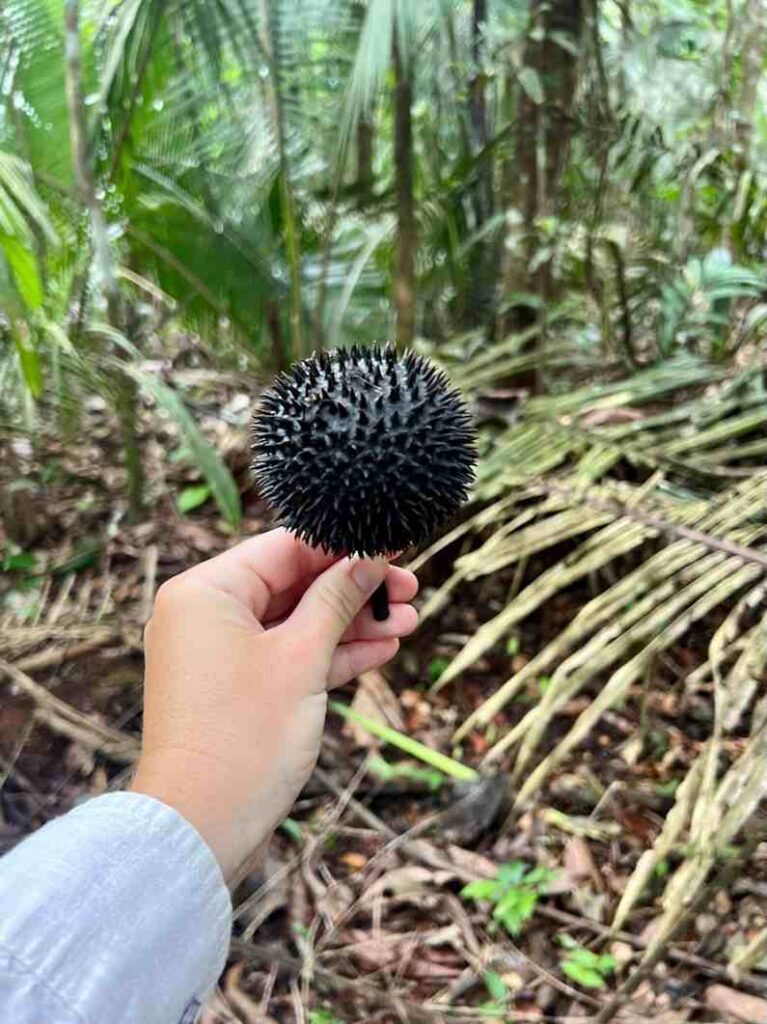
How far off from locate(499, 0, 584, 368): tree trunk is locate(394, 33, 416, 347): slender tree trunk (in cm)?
51

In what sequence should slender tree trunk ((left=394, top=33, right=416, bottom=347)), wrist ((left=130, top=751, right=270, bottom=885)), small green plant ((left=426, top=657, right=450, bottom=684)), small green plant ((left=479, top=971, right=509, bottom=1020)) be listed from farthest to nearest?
small green plant ((left=426, top=657, right=450, bottom=684)) < slender tree trunk ((left=394, top=33, right=416, bottom=347)) < small green plant ((left=479, top=971, right=509, bottom=1020)) < wrist ((left=130, top=751, right=270, bottom=885))

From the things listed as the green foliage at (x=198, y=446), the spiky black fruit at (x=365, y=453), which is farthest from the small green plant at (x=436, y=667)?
the spiky black fruit at (x=365, y=453)

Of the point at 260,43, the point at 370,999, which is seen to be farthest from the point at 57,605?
the point at 260,43

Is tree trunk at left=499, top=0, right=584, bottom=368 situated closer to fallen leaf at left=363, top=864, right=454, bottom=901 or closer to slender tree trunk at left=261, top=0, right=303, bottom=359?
slender tree trunk at left=261, top=0, right=303, bottom=359

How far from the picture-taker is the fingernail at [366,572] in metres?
1.30

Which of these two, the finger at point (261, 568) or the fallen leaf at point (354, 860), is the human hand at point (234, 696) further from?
the fallen leaf at point (354, 860)

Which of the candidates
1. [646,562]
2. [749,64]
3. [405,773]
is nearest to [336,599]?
[646,562]

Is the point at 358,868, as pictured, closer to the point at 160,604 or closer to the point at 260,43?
the point at 160,604

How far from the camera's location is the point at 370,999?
1872 millimetres

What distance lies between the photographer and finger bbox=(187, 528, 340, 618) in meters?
1.35

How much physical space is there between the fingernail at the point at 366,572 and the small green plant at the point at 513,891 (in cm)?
110

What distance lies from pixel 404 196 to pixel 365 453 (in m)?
1.56

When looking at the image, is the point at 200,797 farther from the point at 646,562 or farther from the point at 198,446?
the point at 198,446

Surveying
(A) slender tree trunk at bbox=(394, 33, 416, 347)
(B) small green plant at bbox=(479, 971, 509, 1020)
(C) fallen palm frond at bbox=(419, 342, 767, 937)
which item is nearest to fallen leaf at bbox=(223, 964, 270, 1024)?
(B) small green plant at bbox=(479, 971, 509, 1020)
